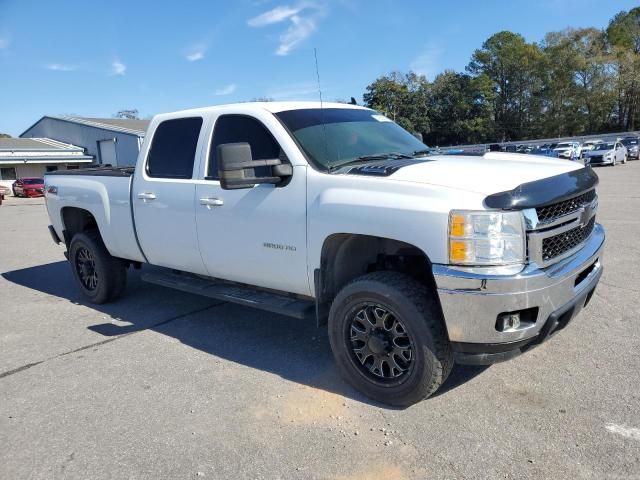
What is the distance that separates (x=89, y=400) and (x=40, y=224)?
47.5ft

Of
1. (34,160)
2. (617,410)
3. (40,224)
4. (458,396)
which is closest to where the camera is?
(617,410)

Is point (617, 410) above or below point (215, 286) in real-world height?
below

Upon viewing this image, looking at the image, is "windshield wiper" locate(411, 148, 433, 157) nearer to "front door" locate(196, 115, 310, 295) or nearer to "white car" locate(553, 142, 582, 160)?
"front door" locate(196, 115, 310, 295)

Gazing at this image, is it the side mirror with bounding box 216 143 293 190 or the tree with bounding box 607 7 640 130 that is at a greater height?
the tree with bounding box 607 7 640 130

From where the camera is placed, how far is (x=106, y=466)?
2.92 metres

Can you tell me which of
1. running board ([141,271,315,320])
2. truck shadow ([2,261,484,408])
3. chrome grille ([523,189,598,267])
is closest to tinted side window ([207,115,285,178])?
running board ([141,271,315,320])

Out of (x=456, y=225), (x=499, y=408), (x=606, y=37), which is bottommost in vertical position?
(x=499, y=408)

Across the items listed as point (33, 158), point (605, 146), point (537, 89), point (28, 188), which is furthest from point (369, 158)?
point (537, 89)

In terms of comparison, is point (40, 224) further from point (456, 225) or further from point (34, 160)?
point (34, 160)

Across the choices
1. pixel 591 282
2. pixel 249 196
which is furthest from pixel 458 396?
pixel 249 196

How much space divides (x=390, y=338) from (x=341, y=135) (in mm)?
1710

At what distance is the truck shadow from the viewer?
3918 mm

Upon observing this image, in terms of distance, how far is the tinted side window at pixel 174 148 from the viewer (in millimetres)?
4620

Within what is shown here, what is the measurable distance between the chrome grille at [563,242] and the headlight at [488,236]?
0.79 feet
